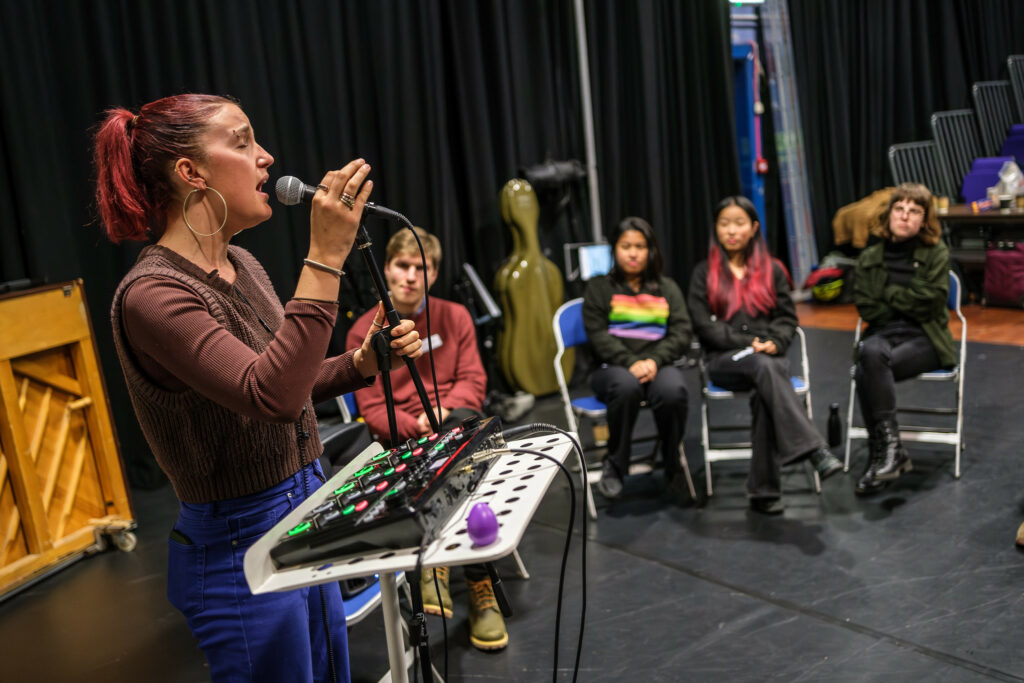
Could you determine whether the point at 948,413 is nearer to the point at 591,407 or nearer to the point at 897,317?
the point at 897,317

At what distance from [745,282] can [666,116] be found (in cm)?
261

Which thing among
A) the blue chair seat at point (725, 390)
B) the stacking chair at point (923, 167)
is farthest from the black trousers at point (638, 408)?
the stacking chair at point (923, 167)

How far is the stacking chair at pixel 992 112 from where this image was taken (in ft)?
25.3

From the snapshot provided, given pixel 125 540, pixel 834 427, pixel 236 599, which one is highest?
pixel 236 599

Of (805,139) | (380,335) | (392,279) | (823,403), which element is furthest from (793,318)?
(805,139)

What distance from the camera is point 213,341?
122 centimetres

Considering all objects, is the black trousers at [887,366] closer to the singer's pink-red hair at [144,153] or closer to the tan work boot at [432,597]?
the tan work boot at [432,597]

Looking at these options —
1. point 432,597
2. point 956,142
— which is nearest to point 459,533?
point 432,597

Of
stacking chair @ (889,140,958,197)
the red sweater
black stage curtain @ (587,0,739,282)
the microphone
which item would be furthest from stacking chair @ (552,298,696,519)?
stacking chair @ (889,140,958,197)

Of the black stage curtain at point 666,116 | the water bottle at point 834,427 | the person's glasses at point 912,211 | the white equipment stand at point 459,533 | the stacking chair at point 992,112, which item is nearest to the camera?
the white equipment stand at point 459,533

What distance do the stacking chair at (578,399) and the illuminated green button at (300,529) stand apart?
228 centimetres

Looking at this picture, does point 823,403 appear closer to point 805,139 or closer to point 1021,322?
point 1021,322

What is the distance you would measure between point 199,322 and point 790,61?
22.0ft

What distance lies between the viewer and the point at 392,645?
1.50m
